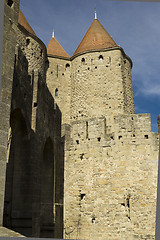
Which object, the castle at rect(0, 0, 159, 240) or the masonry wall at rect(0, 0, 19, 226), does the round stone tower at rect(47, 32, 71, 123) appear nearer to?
the castle at rect(0, 0, 159, 240)

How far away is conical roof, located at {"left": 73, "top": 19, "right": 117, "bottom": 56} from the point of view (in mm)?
18188

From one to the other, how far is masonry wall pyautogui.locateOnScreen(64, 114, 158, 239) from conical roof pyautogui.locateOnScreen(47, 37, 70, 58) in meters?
10.7

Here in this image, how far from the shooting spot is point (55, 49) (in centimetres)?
2072

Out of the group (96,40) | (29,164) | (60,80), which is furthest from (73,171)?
(96,40)

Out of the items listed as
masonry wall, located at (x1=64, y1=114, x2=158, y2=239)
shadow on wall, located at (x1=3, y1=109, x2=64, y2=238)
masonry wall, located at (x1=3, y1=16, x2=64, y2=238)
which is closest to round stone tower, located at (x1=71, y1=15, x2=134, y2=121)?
A: masonry wall, located at (x1=64, y1=114, x2=158, y2=239)

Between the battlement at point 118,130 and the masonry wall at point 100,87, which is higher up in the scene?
the masonry wall at point 100,87

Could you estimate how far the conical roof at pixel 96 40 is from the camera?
716 inches

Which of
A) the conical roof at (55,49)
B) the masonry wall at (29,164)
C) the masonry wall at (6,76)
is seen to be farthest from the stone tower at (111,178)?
the conical roof at (55,49)

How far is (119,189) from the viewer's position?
31.2ft

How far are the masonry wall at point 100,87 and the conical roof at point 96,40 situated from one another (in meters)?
0.72

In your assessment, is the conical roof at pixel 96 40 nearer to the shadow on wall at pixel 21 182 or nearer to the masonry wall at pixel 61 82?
the masonry wall at pixel 61 82

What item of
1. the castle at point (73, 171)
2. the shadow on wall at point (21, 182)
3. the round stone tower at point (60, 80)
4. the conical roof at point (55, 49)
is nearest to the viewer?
the shadow on wall at point (21, 182)

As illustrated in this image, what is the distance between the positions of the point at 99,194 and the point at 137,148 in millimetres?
2128

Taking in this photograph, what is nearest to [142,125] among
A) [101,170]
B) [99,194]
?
[101,170]
